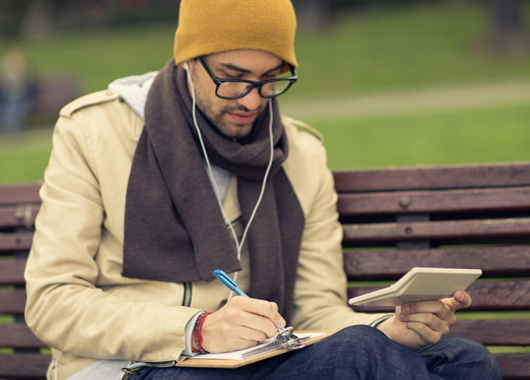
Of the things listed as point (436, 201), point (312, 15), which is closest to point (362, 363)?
point (436, 201)

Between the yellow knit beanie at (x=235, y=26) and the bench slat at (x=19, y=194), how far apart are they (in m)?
0.99

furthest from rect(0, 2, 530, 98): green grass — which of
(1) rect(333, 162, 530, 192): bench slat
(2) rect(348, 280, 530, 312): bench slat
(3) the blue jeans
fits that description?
(3) the blue jeans

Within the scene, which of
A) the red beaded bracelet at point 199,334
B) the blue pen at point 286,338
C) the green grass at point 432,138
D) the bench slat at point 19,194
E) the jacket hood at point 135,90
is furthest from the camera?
the green grass at point 432,138

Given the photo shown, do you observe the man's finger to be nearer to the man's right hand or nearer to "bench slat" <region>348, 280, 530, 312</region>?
"bench slat" <region>348, 280, 530, 312</region>

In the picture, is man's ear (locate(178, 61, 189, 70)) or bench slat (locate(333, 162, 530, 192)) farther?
bench slat (locate(333, 162, 530, 192))

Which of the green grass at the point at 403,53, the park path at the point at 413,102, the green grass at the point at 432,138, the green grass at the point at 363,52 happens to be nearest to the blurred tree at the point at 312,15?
the green grass at the point at 363,52

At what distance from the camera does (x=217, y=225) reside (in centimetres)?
237

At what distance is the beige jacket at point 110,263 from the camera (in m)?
2.16

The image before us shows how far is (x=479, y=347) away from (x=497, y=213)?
2.65 ft

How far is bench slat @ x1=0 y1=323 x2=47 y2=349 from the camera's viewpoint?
2.81m

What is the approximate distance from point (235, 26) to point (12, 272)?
4.77 feet

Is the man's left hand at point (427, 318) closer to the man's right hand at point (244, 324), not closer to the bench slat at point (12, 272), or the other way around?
the man's right hand at point (244, 324)

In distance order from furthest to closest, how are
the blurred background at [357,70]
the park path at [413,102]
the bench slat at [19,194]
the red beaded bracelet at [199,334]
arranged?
1. the park path at [413,102]
2. the blurred background at [357,70]
3. the bench slat at [19,194]
4. the red beaded bracelet at [199,334]

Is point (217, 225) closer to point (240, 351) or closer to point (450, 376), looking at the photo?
point (240, 351)
